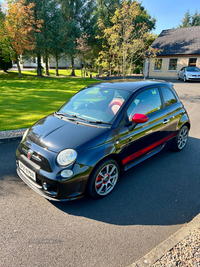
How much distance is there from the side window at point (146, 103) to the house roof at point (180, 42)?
27056 mm

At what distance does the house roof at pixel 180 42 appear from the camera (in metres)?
28.5

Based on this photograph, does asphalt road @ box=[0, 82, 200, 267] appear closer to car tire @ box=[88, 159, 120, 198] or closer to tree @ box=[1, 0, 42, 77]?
car tire @ box=[88, 159, 120, 198]

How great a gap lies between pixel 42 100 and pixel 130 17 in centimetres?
903

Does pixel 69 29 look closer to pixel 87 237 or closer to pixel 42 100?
pixel 42 100

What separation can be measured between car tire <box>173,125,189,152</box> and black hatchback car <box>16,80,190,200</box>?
0.25 meters

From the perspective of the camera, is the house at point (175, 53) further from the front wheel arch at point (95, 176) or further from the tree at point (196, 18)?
the tree at point (196, 18)

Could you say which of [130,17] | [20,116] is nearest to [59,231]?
[20,116]

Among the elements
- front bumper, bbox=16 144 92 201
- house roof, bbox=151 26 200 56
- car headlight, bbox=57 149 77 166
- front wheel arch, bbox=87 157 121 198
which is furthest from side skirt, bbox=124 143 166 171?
house roof, bbox=151 26 200 56

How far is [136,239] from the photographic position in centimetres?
280

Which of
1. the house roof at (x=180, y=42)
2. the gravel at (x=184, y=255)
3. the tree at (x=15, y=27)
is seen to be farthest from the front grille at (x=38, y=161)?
the house roof at (x=180, y=42)

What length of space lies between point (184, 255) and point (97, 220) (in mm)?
1225

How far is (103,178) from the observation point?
3482 mm

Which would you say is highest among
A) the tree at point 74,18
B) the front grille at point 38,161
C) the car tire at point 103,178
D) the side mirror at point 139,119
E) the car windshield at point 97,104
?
the tree at point 74,18

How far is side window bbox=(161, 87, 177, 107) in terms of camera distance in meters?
4.87
